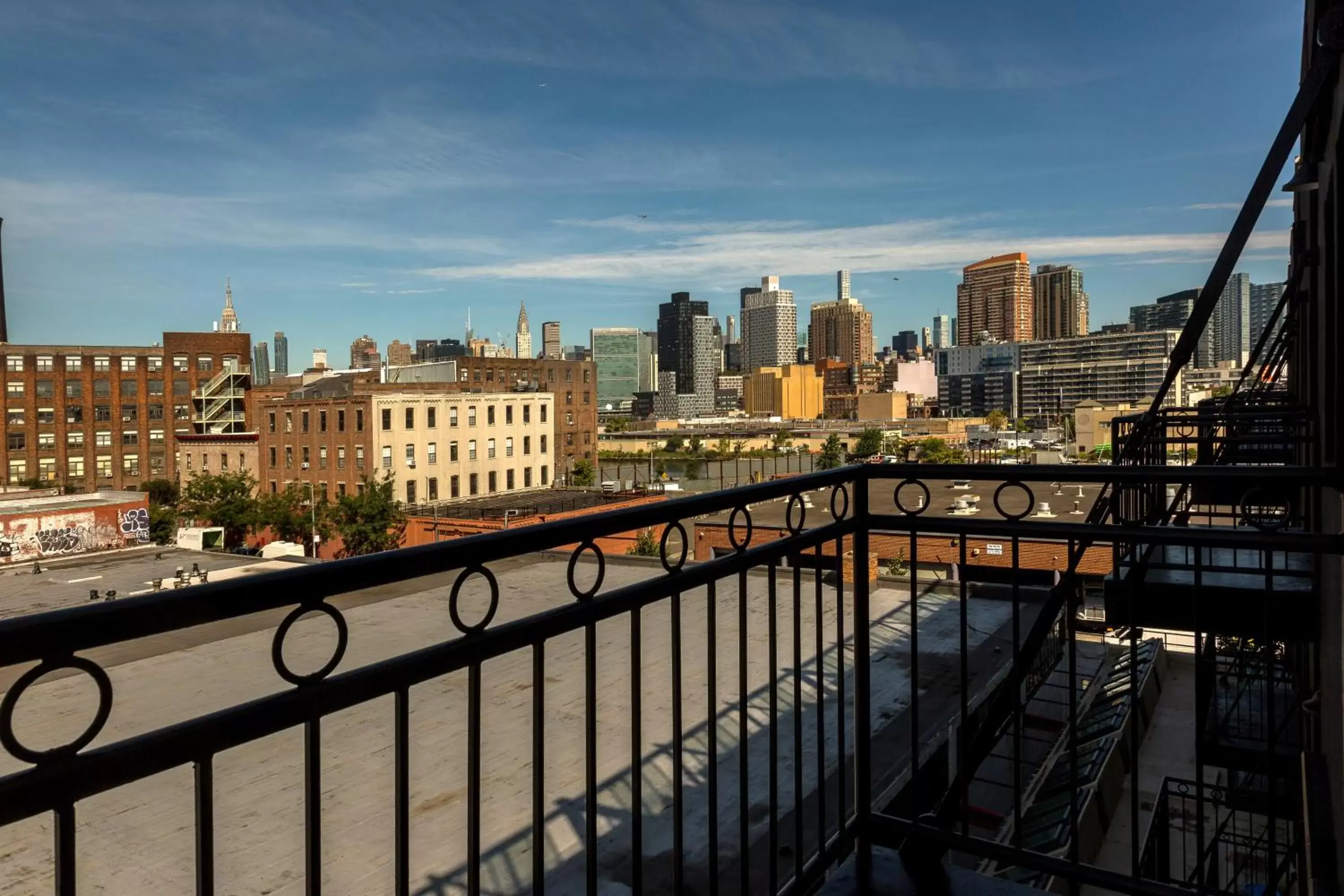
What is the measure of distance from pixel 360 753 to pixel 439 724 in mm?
1093

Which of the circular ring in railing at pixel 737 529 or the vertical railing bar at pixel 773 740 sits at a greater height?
the circular ring in railing at pixel 737 529

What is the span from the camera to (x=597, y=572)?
5.69 ft

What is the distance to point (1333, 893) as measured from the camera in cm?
246

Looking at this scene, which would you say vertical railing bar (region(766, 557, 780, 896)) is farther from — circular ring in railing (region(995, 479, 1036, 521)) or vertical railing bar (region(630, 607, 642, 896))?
circular ring in railing (region(995, 479, 1036, 521))

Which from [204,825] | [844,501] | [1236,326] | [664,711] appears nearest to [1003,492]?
[844,501]

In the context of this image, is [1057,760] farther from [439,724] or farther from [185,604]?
[185,604]

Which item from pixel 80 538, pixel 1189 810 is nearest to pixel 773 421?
pixel 80 538

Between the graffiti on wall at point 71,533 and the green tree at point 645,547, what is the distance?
1724 centimetres

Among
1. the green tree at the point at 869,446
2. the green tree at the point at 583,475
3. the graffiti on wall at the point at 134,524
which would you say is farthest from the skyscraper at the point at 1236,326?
the graffiti on wall at the point at 134,524

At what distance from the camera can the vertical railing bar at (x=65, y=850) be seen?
3.27ft

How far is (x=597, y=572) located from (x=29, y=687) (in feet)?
3.18

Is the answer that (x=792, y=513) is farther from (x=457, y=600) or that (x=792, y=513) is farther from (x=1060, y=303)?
(x=1060, y=303)

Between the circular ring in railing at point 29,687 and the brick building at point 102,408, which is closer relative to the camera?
the circular ring in railing at point 29,687

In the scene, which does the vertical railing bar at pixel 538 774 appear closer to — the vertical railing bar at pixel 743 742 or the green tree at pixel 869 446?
the vertical railing bar at pixel 743 742
